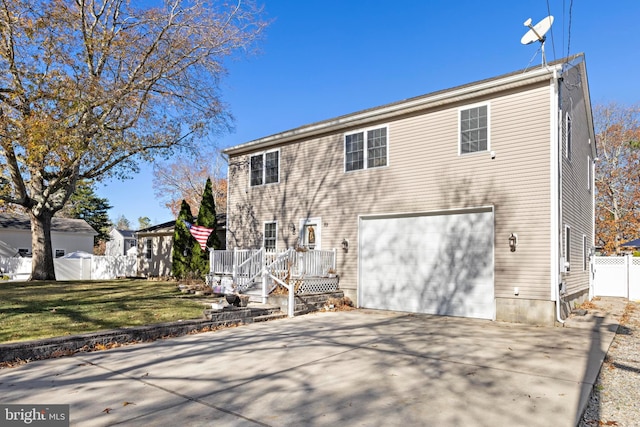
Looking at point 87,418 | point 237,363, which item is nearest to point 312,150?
point 237,363

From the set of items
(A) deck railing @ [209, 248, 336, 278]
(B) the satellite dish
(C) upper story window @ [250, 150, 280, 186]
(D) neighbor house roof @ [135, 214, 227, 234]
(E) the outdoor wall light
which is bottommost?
(A) deck railing @ [209, 248, 336, 278]

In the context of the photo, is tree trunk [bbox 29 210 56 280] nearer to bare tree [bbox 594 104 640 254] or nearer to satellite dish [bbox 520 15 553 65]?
satellite dish [bbox 520 15 553 65]

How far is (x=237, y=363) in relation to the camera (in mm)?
5660

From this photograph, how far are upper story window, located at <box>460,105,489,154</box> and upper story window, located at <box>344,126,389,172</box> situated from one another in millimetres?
2141

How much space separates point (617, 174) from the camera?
84.6ft

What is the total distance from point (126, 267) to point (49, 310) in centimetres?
1515

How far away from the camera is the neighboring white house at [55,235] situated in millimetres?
28469

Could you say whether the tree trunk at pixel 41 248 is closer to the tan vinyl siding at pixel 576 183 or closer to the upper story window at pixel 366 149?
the upper story window at pixel 366 149

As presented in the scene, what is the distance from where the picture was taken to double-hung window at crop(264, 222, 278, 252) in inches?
551

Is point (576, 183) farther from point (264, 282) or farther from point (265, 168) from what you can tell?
point (265, 168)

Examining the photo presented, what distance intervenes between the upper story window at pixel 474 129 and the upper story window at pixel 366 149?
2.14 meters

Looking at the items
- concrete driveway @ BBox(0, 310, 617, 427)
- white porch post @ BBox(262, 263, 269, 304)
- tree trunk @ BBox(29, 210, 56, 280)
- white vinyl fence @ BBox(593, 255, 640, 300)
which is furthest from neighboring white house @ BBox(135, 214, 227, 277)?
white vinyl fence @ BBox(593, 255, 640, 300)

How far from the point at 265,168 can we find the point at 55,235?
2420 centimetres

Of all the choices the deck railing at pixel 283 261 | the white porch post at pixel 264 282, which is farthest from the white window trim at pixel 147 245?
the white porch post at pixel 264 282
